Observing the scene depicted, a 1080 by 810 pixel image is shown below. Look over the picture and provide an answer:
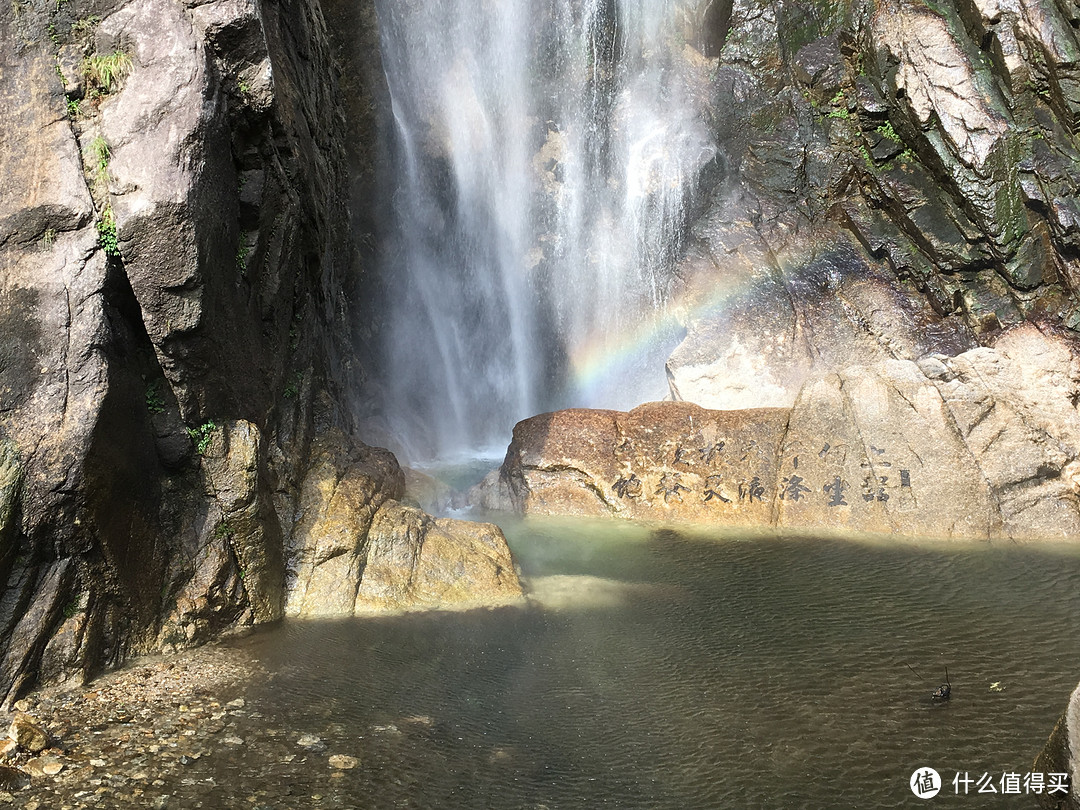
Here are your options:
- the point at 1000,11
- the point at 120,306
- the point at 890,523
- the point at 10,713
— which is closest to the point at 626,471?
the point at 890,523

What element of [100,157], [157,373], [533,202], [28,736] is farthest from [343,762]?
[533,202]

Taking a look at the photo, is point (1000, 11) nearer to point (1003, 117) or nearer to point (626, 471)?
point (1003, 117)

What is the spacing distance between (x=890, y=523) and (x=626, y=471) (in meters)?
3.90

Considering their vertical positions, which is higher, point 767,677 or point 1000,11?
point 1000,11

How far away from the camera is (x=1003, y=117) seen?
12.8 m

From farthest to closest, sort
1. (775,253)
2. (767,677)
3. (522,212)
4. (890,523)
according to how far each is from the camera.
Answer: (522,212) < (775,253) < (890,523) < (767,677)

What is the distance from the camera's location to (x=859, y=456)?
10.9m

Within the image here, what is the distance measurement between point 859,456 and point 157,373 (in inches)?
366

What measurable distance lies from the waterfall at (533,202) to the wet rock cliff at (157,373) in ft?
28.2

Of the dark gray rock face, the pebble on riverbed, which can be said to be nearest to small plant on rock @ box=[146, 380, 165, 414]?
the pebble on riverbed

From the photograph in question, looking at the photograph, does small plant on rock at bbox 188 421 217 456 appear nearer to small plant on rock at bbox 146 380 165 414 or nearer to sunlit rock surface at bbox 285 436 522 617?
small plant on rock at bbox 146 380 165 414

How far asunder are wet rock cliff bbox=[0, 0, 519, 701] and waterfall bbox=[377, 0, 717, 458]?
8583mm

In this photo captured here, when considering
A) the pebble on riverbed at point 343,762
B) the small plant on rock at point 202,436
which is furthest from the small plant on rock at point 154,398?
the pebble on riverbed at point 343,762

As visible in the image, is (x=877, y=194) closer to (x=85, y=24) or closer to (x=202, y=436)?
(x=202, y=436)
